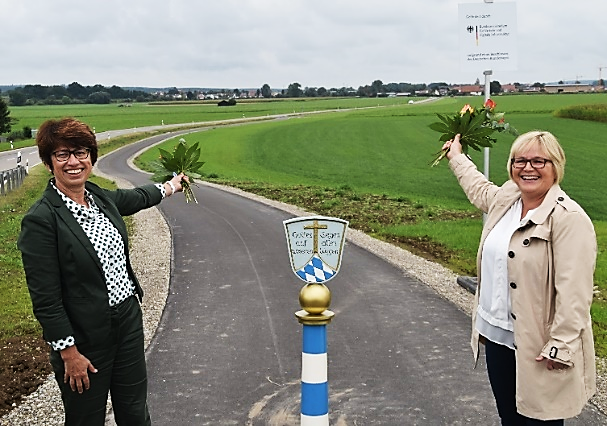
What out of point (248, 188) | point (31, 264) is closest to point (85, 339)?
point (31, 264)

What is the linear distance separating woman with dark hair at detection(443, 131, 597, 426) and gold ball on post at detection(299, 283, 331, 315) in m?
0.93

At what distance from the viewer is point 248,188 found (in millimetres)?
23609

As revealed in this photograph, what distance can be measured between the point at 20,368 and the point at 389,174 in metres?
26.3

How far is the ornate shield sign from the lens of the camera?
3.88m

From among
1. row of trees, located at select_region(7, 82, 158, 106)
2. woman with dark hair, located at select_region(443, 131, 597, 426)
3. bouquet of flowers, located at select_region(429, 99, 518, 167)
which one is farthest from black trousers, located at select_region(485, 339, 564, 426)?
row of trees, located at select_region(7, 82, 158, 106)

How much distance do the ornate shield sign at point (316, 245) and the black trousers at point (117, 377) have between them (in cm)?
101

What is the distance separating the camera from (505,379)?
3.93m

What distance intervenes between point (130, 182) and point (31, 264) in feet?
79.9

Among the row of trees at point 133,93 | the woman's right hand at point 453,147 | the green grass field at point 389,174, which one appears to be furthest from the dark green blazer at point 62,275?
the row of trees at point 133,93

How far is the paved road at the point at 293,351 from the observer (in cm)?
543

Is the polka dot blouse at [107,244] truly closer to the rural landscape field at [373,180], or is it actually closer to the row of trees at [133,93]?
the rural landscape field at [373,180]

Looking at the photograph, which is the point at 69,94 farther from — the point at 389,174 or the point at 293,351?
the point at 293,351

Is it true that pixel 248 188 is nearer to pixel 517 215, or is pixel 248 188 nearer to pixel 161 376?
pixel 161 376

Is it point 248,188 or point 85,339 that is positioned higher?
point 85,339
